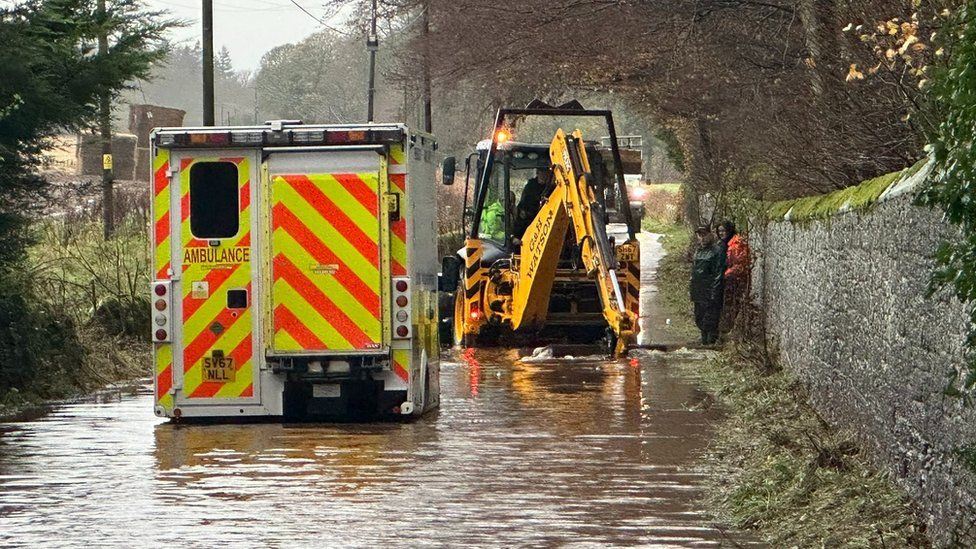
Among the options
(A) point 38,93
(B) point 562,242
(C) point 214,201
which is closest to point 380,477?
(C) point 214,201

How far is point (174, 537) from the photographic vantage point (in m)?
9.31

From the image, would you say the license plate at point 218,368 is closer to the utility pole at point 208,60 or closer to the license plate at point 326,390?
the license plate at point 326,390

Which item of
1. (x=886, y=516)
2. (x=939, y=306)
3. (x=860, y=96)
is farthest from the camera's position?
(x=860, y=96)

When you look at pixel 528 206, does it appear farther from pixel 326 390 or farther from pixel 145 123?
pixel 145 123

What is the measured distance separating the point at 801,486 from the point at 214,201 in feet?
21.5

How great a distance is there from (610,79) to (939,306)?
24003 mm

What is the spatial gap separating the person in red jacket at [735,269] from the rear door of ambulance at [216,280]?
8559 millimetres


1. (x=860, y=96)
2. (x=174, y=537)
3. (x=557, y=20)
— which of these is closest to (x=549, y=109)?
(x=557, y=20)

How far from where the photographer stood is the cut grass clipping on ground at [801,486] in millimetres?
8852

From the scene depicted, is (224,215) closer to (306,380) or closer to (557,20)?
(306,380)

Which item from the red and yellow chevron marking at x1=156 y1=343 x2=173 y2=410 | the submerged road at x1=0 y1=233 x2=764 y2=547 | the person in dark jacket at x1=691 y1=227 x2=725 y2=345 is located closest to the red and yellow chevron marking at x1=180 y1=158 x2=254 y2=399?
the red and yellow chevron marking at x1=156 y1=343 x2=173 y2=410

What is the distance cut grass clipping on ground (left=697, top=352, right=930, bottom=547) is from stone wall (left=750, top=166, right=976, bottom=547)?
0.48ft

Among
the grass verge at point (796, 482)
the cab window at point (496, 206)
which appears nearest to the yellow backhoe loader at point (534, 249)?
the cab window at point (496, 206)

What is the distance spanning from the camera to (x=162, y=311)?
14711 mm
